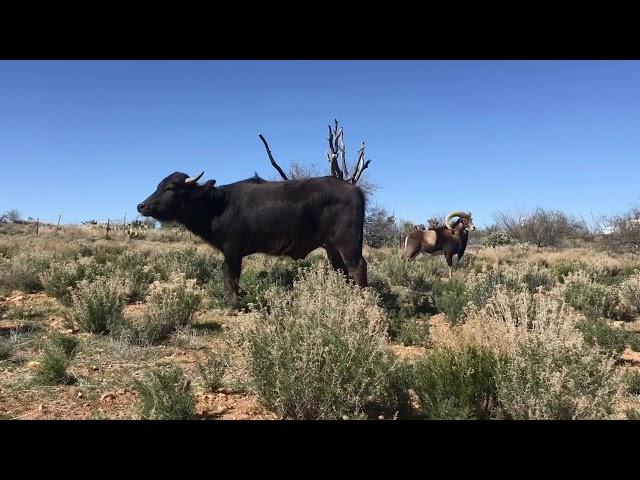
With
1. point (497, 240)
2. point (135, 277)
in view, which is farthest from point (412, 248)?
point (497, 240)

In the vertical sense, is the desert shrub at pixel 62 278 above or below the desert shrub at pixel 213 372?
above

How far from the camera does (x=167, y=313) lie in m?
6.86

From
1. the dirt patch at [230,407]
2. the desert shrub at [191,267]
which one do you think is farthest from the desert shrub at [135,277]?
the dirt patch at [230,407]

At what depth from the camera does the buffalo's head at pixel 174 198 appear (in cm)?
886

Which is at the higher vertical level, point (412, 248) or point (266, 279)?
point (412, 248)

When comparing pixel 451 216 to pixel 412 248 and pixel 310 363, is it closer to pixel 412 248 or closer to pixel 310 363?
pixel 412 248

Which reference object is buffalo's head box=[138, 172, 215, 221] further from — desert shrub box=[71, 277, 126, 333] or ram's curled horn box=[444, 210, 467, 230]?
ram's curled horn box=[444, 210, 467, 230]

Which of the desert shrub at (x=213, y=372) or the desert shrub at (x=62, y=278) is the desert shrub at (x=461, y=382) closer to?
the desert shrub at (x=213, y=372)

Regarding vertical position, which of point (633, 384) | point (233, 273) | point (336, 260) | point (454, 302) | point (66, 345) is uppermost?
point (336, 260)

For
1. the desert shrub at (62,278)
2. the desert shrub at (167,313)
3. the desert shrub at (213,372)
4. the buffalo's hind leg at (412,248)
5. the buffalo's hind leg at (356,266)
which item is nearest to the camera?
the desert shrub at (213,372)

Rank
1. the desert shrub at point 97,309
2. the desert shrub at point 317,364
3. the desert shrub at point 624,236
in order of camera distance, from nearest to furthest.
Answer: the desert shrub at point 317,364 → the desert shrub at point 97,309 → the desert shrub at point 624,236

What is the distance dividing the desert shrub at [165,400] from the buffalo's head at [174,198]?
17.3 feet

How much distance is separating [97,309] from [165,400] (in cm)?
378

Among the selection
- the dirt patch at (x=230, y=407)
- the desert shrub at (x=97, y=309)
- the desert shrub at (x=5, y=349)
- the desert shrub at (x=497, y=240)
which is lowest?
the dirt patch at (x=230, y=407)
